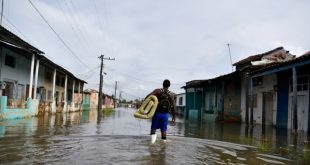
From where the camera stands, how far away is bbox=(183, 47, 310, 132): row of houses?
17.5 m

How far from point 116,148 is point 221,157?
91.5 inches

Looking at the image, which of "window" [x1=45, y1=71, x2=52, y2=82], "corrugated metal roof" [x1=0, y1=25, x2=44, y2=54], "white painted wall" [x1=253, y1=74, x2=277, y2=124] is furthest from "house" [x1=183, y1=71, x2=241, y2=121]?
"window" [x1=45, y1=71, x2=52, y2=82]

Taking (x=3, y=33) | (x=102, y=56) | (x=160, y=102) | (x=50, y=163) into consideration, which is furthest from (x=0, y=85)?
(x=102, y=56)

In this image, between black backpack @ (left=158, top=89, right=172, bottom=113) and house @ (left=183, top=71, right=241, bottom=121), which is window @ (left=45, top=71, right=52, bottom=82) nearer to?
house @ (left=183, top=71, right=241, bottom=121)

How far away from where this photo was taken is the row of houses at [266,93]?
17.5 m

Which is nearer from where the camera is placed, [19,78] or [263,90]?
[263,90]

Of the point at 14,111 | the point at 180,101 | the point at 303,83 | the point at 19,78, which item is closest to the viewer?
the point at 303,83

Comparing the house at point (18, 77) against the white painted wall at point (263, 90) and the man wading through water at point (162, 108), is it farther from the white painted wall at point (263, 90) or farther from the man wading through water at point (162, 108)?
the white painted wall at point (263, 90)

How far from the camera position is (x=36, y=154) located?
6.55 m

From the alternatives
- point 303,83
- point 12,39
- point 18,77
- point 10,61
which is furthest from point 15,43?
point 303,83

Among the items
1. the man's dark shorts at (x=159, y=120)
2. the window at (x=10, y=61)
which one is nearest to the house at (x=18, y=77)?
the window at (x=10, y=61)

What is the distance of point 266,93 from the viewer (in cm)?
2294

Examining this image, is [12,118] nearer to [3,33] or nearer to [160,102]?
[3,33]

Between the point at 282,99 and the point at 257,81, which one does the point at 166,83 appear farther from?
the point at 257,81
